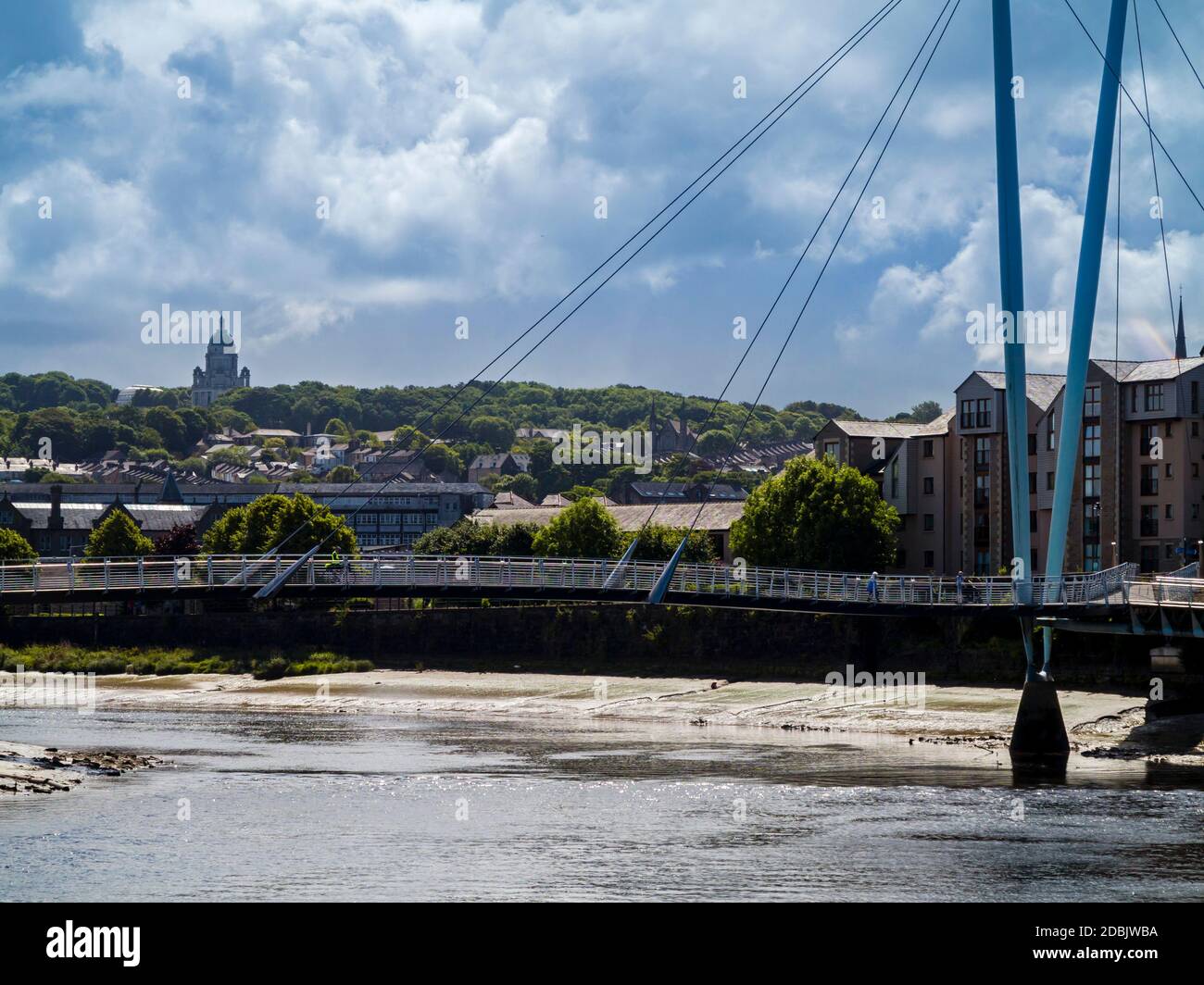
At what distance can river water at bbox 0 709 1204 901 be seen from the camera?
102ft

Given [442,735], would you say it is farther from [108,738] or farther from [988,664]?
[988,664]

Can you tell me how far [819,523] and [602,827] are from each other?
155 feet

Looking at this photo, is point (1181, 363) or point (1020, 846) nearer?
point (1020, 846)

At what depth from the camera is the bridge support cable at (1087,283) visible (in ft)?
165

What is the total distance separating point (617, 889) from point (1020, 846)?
29.2ft

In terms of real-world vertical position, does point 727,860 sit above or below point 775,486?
below

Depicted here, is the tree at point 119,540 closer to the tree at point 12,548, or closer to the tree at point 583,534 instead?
the tree at point 12,548

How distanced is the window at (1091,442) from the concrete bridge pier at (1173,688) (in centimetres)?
2719

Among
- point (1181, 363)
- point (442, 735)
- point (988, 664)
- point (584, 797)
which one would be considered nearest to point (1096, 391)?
point (1181, 363)

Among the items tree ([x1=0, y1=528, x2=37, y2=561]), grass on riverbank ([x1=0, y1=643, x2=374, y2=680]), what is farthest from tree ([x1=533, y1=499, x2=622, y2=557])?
tree ([x1=0, y1=528, x2=37, y2=561])

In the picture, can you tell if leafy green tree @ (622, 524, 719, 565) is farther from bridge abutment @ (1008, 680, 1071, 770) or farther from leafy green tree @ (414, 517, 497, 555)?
bridge abutment @ (1008, 680, 1071, 770)
